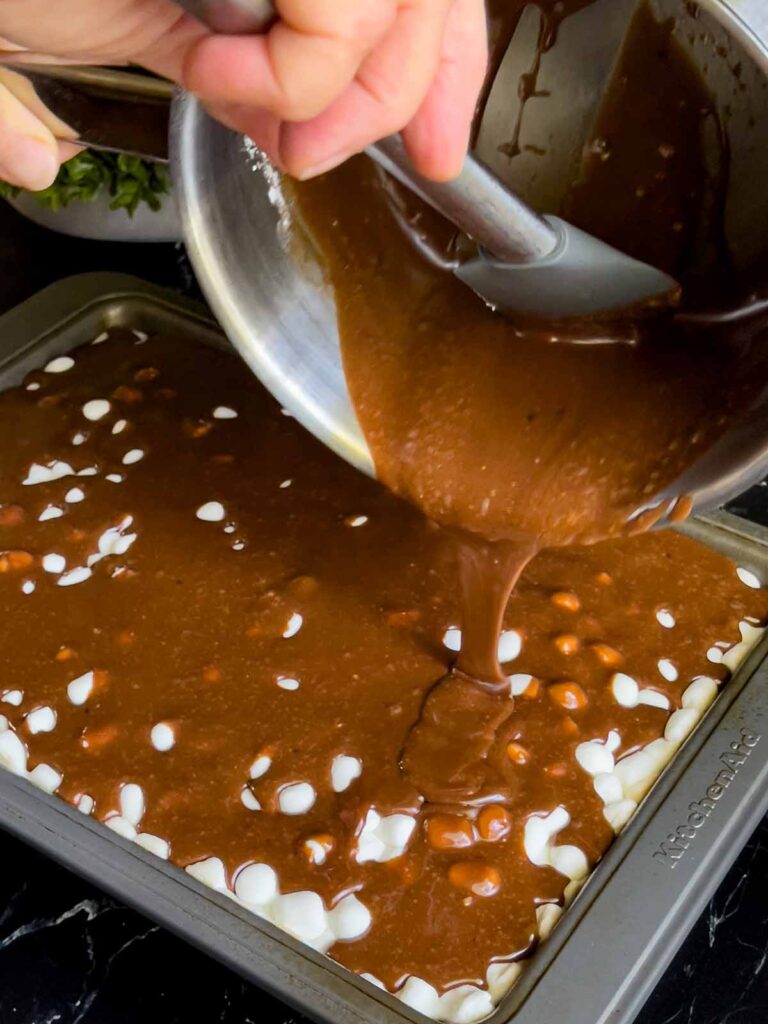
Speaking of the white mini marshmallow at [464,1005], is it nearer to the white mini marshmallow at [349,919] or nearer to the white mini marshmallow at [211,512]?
the white mini marshmallow at [349,919]

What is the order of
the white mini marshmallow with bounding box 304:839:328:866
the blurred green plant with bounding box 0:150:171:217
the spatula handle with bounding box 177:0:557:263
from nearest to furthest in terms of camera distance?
the spatula handle with bounding box 177:0:557:263 < the white mini marshmallow with bounding box 304:839:328:866 < the blurred green plant with bounding box 0:150:171:217

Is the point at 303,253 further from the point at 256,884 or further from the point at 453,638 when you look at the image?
the point at 256,884

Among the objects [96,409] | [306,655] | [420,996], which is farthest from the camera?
[96,409]

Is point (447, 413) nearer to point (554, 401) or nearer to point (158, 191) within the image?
point (554, 401)

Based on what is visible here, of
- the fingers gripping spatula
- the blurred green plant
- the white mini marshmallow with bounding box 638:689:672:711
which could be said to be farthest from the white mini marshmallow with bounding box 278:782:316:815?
the blurred green plant

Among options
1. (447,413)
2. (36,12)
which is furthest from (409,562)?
(36,12)

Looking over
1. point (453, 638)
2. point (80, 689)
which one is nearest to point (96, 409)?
point (80, 689)

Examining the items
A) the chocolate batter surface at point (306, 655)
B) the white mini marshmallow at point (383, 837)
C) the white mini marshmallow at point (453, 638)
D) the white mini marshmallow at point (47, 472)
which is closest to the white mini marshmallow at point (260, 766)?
the chocolate batter surface at point (306, 655)

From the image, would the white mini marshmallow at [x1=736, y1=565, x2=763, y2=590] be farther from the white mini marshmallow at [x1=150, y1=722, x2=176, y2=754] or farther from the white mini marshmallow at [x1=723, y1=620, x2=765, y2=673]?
the white mini marshmallow at [x1=150, y1=722, x2=176, y2=754]
